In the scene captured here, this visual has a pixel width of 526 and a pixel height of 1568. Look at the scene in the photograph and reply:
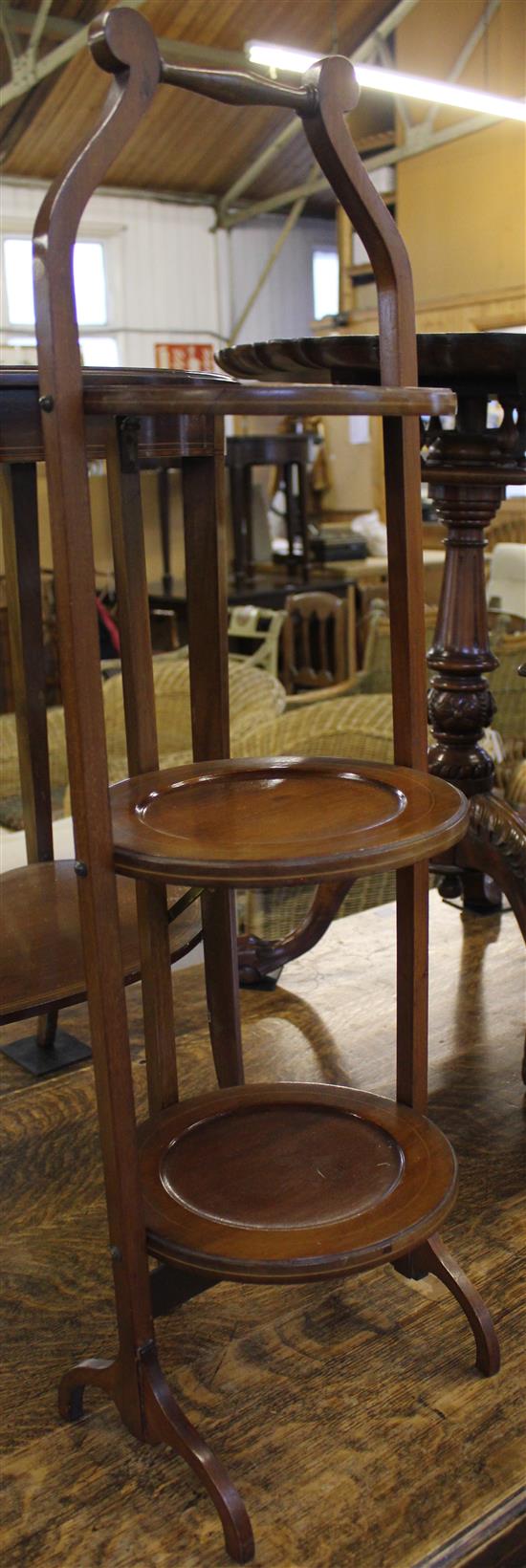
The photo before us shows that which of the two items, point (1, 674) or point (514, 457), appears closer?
point (514, 457)

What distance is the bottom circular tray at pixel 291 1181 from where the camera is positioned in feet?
3.15

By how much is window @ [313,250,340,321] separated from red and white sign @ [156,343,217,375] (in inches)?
56.6

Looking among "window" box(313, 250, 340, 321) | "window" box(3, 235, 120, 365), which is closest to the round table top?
"window" box(3, 235, 120, 365)

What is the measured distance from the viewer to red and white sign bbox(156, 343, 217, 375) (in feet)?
41.7

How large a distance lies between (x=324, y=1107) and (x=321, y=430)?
11699mm

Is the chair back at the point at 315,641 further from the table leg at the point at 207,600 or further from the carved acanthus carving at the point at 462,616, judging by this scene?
the table leg at the point at 207,600

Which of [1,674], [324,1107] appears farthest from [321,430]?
[324,1107]

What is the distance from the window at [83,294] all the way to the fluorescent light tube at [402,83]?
4835 millimetres

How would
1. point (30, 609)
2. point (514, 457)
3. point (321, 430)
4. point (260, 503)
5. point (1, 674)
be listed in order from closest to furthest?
1. point (30, 609)
2. point (514, 457)
3. point (1, 674)
4. point (260, 503)
5. point (321, 430)

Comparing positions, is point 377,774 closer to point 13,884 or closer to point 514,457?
point 13,884

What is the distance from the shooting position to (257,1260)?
95cm

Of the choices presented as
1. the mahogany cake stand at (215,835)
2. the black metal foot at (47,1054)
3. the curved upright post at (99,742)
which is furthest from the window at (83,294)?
the curved upright post at (99,742)

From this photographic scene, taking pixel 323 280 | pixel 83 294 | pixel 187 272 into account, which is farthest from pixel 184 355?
pixel 323 280

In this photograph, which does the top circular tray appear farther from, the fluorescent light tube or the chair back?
the fluorescent light tube
